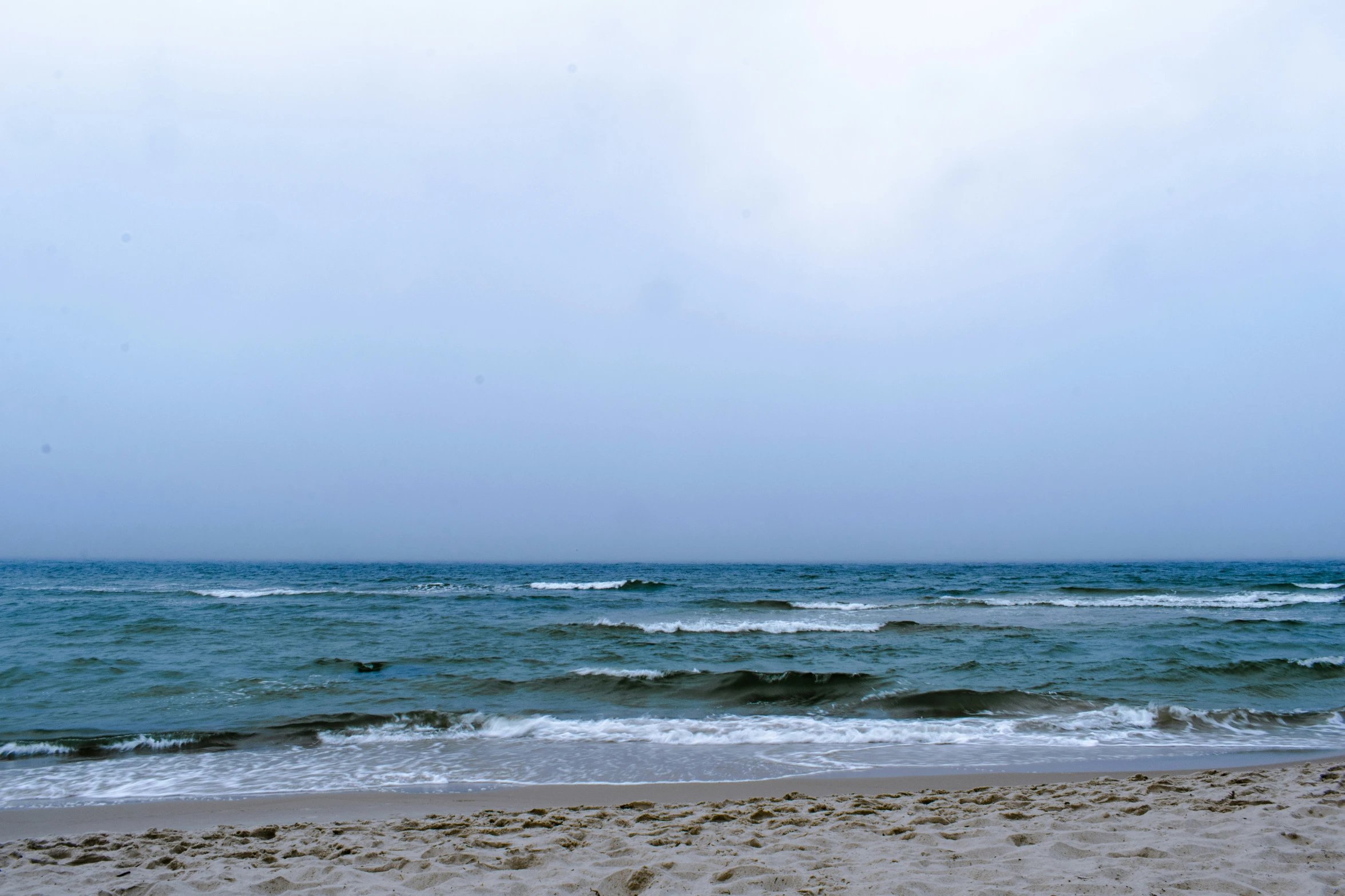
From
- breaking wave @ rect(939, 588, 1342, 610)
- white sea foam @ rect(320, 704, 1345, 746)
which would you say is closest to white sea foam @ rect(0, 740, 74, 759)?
white sea foam @ rect(320, 704, 1345, 746)

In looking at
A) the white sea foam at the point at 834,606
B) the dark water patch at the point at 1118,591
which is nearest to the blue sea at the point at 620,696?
the white sea foam at the point at 834,606

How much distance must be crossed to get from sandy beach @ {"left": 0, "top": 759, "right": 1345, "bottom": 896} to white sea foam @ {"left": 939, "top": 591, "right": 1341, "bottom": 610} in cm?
2440

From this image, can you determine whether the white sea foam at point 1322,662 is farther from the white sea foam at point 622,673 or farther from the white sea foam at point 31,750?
the white sea foam at point 31,750

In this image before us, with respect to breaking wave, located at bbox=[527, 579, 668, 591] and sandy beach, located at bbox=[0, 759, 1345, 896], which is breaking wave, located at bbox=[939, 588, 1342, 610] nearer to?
breaking wave, located at bbox=[527, 579, 668, 591]

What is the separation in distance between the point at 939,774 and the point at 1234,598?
32249 millimetres

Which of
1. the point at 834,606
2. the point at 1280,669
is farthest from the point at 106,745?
the point at 834,606

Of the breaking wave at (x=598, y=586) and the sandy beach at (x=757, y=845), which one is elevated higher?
the sandy beach at (x=757, y=845)

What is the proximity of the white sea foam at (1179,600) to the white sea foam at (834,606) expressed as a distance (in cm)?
388

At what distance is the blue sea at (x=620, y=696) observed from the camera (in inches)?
306

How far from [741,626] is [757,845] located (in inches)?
669

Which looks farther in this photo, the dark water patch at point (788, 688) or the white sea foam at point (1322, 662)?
the white sea foam at point (1322, 662)

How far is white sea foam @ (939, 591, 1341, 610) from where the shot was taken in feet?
90.8

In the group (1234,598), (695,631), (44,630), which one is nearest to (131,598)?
(44,630)

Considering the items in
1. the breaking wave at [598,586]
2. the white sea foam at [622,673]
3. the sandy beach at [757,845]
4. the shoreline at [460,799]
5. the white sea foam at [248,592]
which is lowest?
the breaking wave at [598,586]
